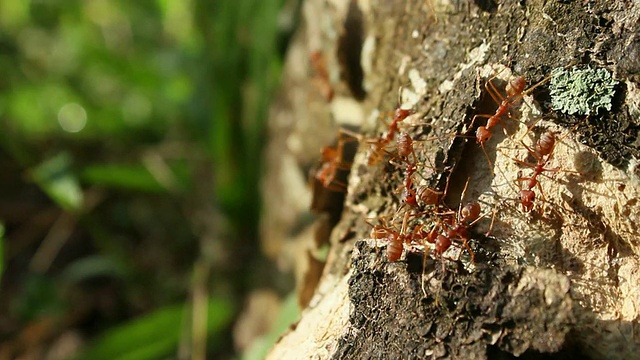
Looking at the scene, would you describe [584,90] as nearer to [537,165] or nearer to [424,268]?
[537,165]

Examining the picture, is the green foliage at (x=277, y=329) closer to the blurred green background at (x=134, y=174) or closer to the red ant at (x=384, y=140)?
the blurred green background at (x=134, y=174)

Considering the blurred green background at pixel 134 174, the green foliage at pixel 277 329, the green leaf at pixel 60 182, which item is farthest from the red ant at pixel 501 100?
the green leaf at pixel 60 182

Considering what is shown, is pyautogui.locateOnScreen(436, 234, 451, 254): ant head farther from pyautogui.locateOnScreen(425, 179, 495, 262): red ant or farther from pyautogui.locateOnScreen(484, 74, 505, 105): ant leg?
pyautogui.locateOnScreen(484, 74, 505, 105): ant leg

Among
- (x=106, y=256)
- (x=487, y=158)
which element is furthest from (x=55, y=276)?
(x=487, y=158)

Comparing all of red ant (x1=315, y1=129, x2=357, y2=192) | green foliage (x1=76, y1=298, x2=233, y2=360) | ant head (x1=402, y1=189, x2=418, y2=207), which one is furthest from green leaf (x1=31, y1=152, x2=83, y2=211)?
ant head (x1=402, y1=189, x2=418, y2=207)

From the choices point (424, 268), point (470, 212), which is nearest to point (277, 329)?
point (424, 268)

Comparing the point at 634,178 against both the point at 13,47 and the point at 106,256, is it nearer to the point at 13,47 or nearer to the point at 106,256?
the point at 106,256
